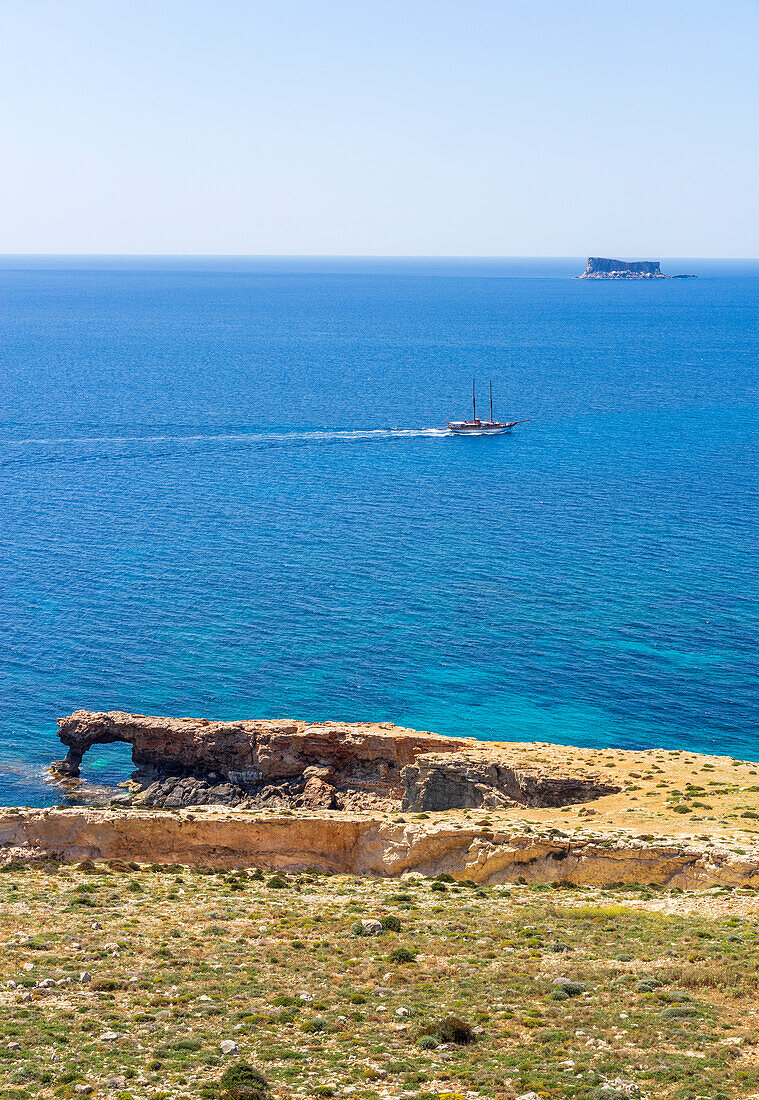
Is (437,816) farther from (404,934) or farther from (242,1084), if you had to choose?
(242,1084)

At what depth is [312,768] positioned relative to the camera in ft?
213

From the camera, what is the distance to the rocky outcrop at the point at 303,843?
44.0 meters

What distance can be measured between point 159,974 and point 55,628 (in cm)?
6237

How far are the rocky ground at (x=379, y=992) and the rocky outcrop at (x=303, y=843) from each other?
2.10 meters

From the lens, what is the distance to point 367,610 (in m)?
95.9

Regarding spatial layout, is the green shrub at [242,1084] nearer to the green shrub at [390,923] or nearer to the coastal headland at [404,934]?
the coastal headland at [404,934]

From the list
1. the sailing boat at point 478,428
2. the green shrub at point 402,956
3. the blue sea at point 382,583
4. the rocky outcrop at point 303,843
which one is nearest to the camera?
the green shrub at point 402,956

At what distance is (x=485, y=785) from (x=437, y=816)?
219 inches

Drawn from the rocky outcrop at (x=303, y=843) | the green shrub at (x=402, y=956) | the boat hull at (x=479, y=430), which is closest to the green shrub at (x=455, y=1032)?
the green shrub at (x=402, y=956)

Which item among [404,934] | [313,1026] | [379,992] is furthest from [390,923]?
[313,1026]

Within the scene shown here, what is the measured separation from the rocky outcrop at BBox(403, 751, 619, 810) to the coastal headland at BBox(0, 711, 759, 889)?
74mm

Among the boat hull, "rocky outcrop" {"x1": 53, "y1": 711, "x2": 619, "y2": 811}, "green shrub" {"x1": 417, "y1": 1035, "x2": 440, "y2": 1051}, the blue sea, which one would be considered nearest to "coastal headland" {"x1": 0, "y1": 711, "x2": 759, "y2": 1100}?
"green shrub" {"x1": 417, "y1": 1035, "x2": 440, "y2": 1051}

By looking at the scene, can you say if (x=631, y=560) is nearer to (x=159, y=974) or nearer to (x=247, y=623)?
(x=247, y=623)

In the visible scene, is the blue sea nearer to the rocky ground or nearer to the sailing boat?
the sailing boat
